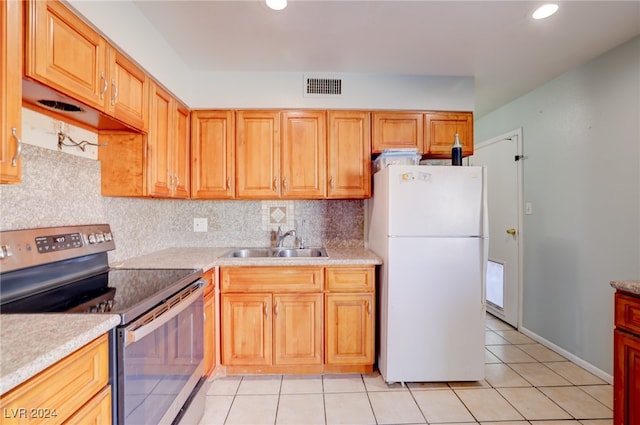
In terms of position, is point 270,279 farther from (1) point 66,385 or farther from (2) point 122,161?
(1) point 66,385

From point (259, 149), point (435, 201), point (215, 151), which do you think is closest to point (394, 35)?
point (435, 201)

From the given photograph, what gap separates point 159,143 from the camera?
1930mm

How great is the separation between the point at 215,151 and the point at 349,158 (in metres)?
1.09

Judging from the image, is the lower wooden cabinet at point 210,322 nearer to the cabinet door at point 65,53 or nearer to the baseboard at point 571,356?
the cabinet door at point 65,53

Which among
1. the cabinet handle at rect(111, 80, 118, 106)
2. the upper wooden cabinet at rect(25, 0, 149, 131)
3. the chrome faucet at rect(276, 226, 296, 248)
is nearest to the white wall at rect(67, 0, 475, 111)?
the upper wooden cabinet at rect(25, 0, 149, 131)

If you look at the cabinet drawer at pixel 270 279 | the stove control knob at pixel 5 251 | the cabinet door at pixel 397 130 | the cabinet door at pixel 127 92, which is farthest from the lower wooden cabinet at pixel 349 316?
the stove control knob at pixel 5 251

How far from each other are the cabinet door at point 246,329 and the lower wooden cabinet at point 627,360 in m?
1.89

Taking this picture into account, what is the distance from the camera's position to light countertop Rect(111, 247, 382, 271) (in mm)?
1868

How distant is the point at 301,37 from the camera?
1912mm

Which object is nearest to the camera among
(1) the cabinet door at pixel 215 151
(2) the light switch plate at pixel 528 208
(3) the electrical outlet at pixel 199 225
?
(1) the cabinet door at pixel 215 151

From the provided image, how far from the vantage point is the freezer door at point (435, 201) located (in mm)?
1957

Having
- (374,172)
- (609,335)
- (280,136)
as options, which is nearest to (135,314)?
Answer: (280,136)

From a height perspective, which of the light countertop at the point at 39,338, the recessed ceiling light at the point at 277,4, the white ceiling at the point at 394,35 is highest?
the white ceiling at the point at 394,35

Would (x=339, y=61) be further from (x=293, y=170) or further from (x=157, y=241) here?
(x=157, y=241)
